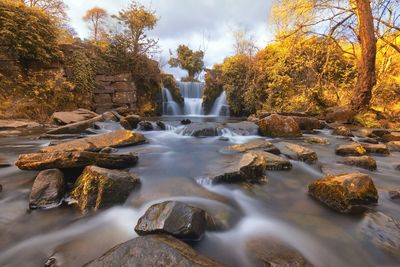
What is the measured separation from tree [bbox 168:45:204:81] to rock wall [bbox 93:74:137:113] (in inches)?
583

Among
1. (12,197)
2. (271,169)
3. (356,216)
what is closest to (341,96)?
(271,169)

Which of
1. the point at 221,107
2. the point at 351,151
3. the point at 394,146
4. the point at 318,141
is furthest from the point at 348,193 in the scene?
the point at 221,107

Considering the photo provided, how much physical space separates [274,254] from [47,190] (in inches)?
89.9

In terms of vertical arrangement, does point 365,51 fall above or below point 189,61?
below

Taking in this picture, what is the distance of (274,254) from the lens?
163 cm

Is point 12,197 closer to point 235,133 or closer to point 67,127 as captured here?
point 67,127

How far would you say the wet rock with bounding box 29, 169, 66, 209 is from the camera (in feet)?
7.23

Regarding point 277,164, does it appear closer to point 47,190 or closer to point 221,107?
point 47,190

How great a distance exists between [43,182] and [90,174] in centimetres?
51

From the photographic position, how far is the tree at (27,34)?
25.6ft

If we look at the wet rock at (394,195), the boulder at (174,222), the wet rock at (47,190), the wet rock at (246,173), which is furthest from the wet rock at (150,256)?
the wet rock at (394,195)

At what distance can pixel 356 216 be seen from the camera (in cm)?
209

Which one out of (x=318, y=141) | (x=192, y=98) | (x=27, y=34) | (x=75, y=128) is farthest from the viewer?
(x=192, y=98)

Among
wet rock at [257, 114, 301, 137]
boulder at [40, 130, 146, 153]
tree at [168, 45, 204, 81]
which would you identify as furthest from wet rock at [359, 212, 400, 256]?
tree at [168, 45, 204, 81]
